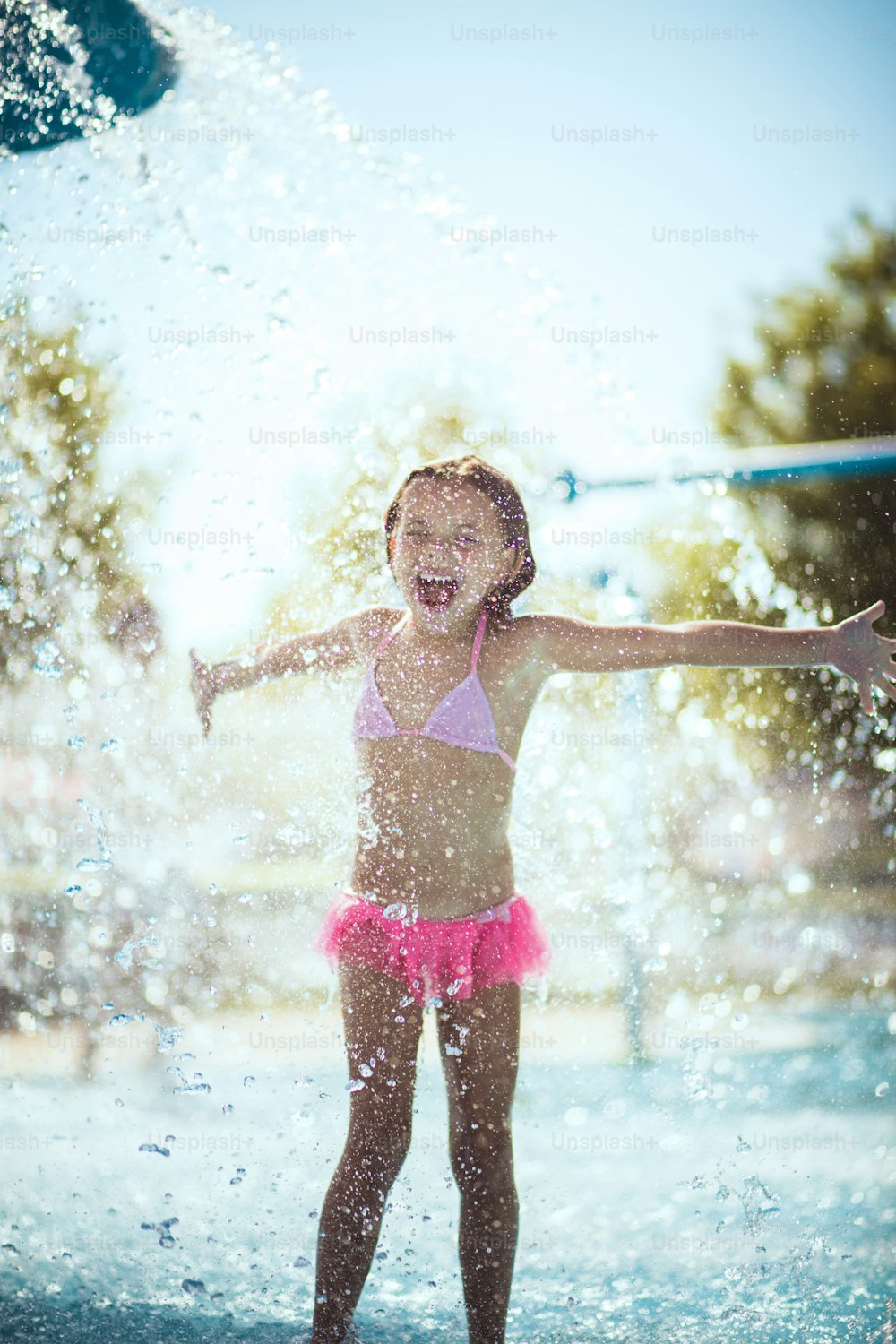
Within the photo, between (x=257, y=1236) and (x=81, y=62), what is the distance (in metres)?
3.22

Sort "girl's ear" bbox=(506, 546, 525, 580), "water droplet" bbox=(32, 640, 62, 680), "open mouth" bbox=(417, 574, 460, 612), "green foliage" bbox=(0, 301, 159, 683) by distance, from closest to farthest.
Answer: "open mouth" bbox=(417, 574, 460, 612), "girl's ear" bbox=(506, 546, 525, 580), "green foliage" bbox=(0, 301, 159, 683), "water droplet" bbox=(32, 640, 62, 680)

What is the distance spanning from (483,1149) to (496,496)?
1.23m

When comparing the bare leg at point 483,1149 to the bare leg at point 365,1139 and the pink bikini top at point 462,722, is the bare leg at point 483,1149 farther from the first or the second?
the pink bikini top at point 462,722

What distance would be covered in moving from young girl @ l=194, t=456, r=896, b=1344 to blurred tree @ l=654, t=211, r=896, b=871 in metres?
2.60

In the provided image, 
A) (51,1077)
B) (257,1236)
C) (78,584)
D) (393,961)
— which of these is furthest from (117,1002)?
(393,961)

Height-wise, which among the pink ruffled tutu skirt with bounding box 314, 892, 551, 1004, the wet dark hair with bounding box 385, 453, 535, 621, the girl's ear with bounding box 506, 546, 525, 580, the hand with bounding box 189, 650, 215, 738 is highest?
the wet dark hair with bounding box 385, 453, 535, 621

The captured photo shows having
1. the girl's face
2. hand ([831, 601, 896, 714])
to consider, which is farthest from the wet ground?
hand ([831, 601, 896, 714])

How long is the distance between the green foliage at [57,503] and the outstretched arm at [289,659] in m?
0.96

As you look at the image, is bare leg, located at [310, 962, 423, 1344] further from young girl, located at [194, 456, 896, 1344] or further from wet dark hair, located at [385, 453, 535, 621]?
wet dark hair, located at [385, 453, 535, 621]

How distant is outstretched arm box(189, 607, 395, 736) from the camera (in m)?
2.45

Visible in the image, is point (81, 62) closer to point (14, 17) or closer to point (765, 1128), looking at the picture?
point (14, 17)

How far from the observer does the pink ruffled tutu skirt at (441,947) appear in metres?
2.12

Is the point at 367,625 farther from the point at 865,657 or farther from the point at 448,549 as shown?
the point at 865,657

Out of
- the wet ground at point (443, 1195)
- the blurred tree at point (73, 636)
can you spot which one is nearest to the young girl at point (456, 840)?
the wet ground at point (443, 1195)
